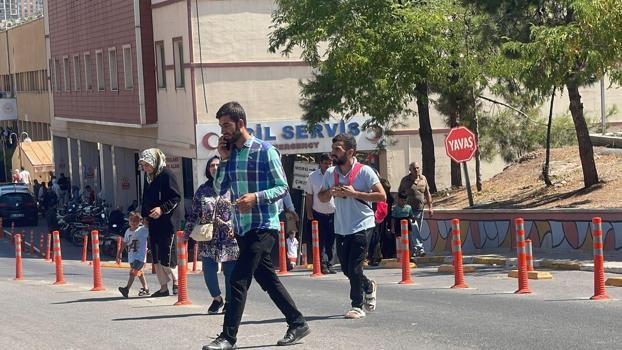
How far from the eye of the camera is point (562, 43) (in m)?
19.4

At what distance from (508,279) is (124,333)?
7.19 m

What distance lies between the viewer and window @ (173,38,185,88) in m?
37.2

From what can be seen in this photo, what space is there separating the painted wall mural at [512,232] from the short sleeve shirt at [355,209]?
8.64m

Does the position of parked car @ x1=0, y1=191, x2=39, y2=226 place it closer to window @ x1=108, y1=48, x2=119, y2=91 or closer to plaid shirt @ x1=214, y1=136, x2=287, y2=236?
window @ x1=108, y1=48, x2=119, y2=91

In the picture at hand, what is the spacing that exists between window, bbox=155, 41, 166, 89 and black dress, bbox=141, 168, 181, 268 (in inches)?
1012

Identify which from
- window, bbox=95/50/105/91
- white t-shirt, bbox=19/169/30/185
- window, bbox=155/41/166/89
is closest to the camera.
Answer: window, bbox=155/41/166/89

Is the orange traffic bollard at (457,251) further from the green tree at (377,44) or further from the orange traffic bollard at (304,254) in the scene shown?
the green tree at (377,44)

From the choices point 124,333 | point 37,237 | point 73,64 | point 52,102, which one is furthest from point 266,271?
point 52,102

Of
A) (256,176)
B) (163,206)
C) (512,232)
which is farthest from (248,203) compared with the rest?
(512,232)

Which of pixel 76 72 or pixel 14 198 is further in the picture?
pixel 76 72

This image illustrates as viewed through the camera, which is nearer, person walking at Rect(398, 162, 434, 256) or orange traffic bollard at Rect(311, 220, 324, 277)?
orange traffic bollard at Rect(311, 220, 324, 277)

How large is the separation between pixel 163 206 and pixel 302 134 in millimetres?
23671

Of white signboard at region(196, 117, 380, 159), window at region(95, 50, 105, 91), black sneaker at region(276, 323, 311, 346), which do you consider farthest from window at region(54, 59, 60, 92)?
black sneaker at region(276, 323, 311, 346)

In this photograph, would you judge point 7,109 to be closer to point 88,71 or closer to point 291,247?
point 88,71
